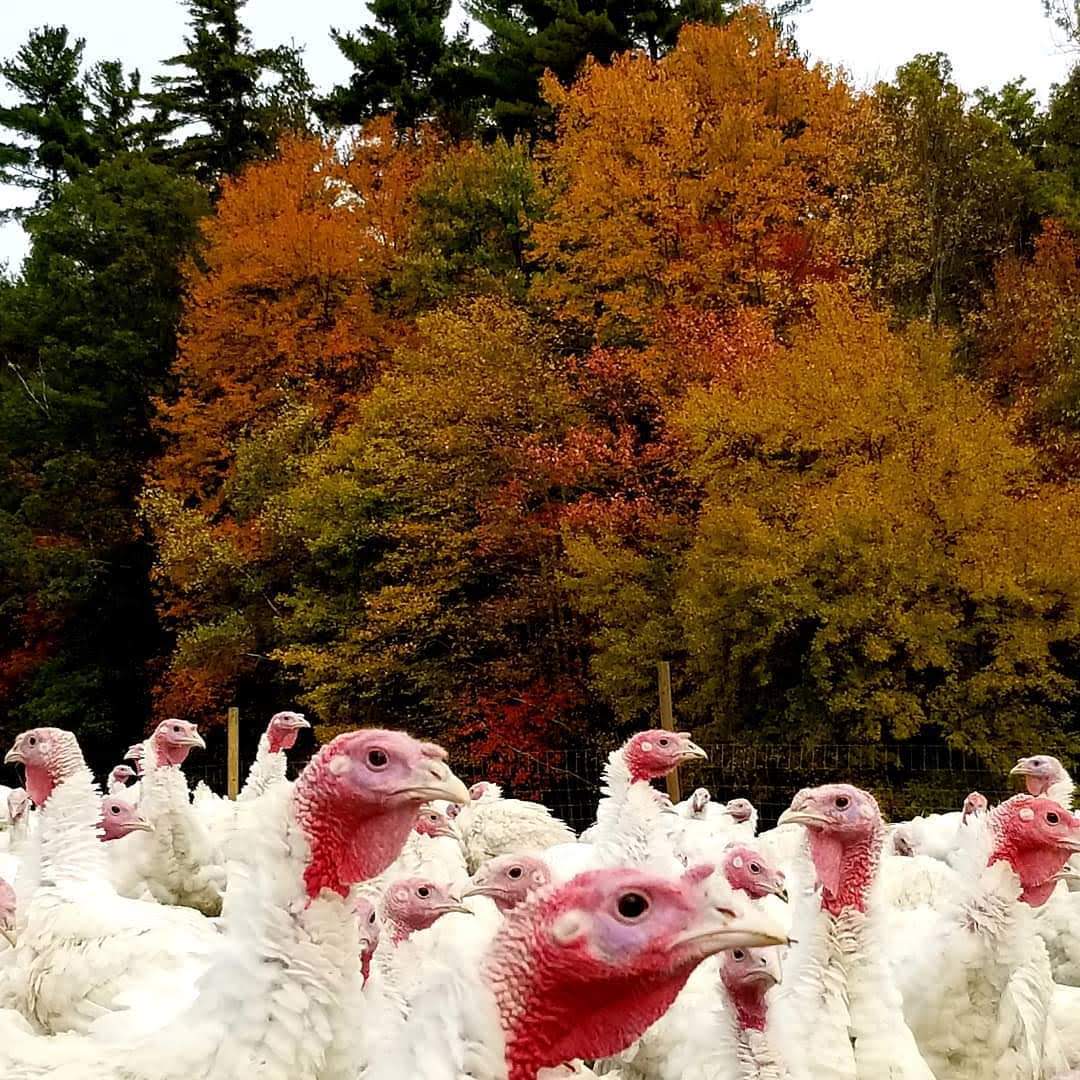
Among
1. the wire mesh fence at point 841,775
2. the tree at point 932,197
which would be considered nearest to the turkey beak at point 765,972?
the wire mesh fence at point 841,775

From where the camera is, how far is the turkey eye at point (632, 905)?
212cm

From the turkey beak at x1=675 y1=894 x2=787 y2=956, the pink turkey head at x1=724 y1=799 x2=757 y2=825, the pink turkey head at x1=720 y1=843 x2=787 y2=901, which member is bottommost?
the pink turkey head at x1=724 y1=799 x2=757 y2=825

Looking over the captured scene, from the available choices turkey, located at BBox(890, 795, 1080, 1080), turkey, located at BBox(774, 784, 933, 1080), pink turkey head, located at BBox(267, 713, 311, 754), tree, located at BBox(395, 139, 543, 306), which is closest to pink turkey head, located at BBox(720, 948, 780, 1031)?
turkey, located at BBox(774, 784, 933, 1080)

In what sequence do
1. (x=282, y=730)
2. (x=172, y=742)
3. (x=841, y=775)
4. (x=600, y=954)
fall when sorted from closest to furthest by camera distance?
(x=600, y=954)
(x=172, y=742)
(x=282, y=730)
(x=841, y=775)

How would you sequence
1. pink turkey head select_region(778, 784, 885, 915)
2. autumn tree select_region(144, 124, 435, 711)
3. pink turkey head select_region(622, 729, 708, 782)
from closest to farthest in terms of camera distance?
pink turkey head select_region(778, 784, 885, 915) < pink turkey head select_region(622, 729, 708, 782) < autumn tree select_region(144, 124, 435, 711)

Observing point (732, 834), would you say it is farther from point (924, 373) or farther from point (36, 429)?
point (36, 429)

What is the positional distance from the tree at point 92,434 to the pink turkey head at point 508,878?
23.5 meters

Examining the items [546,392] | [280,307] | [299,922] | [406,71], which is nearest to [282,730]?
[299,922]

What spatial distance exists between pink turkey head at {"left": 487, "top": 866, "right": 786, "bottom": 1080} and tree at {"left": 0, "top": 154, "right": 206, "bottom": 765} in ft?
84.4

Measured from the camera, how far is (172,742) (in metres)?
7.27

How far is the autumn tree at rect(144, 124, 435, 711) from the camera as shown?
74.2ft

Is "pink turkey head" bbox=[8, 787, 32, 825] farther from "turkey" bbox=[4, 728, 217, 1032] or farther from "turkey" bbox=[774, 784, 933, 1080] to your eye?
"turkey" bbox=[774, 784, 933, 1080]

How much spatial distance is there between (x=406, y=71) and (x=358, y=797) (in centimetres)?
3051

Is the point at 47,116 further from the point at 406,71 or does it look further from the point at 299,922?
the point at 299,922
